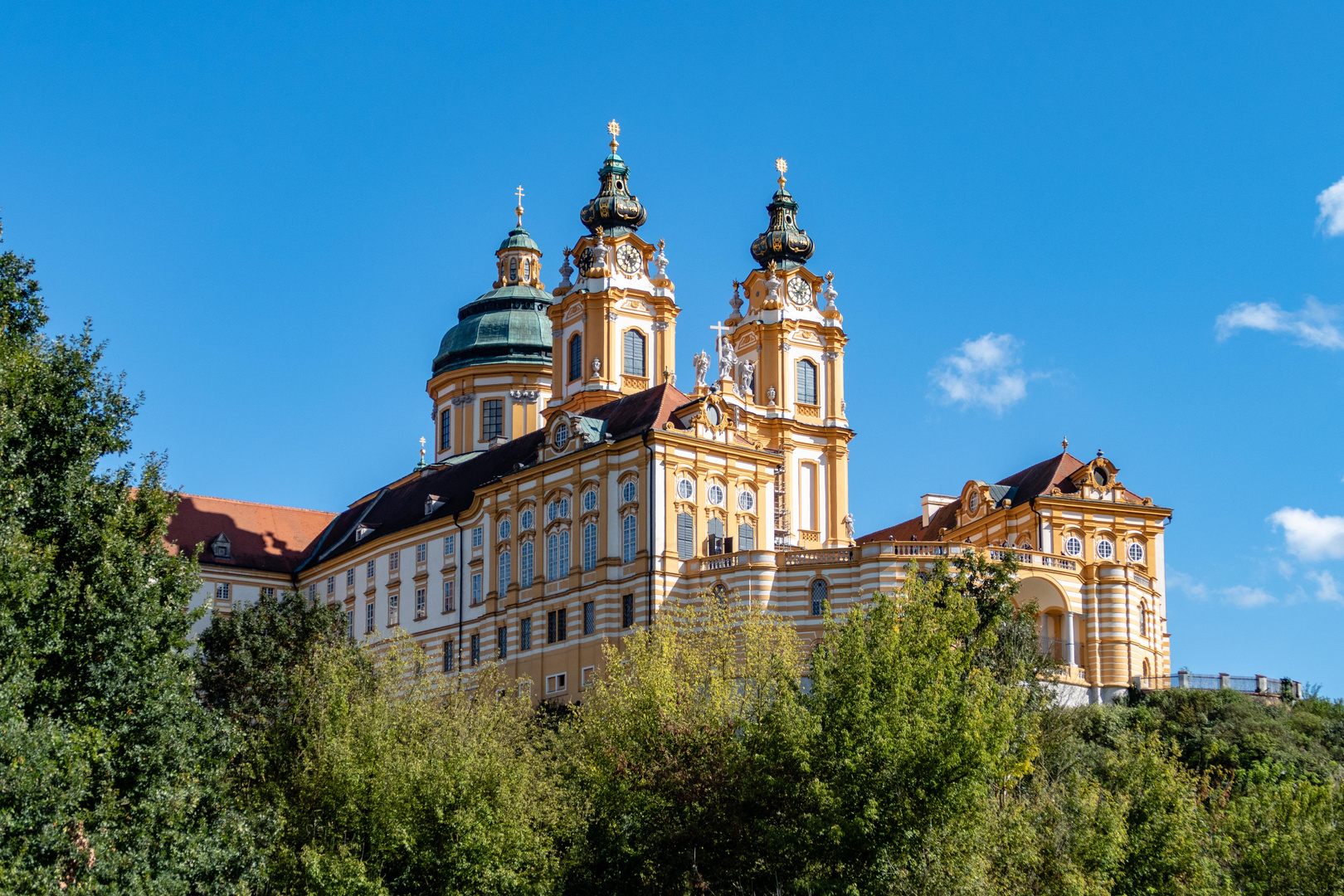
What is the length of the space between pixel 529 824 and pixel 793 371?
155 feet

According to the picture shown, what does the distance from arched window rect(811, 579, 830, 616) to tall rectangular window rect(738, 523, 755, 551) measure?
617 cm

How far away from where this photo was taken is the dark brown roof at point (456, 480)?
77125 millimetres

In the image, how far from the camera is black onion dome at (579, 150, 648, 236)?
8881 cm

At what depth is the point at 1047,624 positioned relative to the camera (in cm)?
7275

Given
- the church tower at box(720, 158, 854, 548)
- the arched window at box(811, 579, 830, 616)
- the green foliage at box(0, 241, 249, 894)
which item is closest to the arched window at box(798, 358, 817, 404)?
the church tower at box(720, 158, 854, 548)

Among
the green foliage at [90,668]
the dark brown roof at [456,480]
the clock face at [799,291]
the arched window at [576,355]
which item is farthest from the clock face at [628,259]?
the green foliage at [90,668]

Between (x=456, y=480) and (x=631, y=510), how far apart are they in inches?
708

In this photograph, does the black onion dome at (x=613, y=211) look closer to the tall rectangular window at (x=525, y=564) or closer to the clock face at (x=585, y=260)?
the clock face at (x=585, y=260)

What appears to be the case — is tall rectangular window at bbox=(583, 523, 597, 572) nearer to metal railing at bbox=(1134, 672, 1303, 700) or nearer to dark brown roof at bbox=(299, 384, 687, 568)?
dark brown roof at bbox=(299, 384, 687, 568)

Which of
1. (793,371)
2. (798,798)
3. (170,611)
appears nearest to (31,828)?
(170,611)

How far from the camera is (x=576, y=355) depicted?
291 ft

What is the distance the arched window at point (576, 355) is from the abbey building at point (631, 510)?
14 centimetres

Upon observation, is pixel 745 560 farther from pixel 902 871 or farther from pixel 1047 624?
pixel 902 871

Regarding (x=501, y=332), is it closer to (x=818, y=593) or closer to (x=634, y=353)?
(x=634, y=353)
